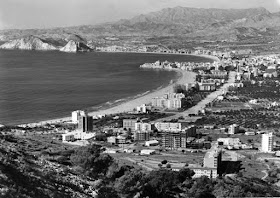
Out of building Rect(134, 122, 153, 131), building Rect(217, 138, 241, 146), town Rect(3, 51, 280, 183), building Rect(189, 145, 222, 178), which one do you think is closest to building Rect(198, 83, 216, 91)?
town Rect(3, 51, 280, 183)

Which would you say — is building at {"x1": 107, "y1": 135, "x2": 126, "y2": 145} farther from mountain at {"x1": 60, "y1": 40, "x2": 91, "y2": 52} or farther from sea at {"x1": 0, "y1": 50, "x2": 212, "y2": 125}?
mountain at {"x1": 60, "y1": 40, "x2": 91, "y2": 52}

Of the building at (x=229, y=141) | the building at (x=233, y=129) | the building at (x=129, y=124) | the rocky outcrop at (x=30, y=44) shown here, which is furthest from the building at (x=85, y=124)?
the rocky outcrop at (x=30, y=44)

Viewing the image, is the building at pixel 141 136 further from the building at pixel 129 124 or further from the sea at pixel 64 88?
the sea at pixel 64 88

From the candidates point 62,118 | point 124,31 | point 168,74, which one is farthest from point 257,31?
point 62,118

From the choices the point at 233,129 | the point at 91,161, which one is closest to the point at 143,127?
the point at 233,129

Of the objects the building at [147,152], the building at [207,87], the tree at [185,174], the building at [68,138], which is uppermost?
the building at [207,87]

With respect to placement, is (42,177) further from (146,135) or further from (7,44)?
(7,44)
